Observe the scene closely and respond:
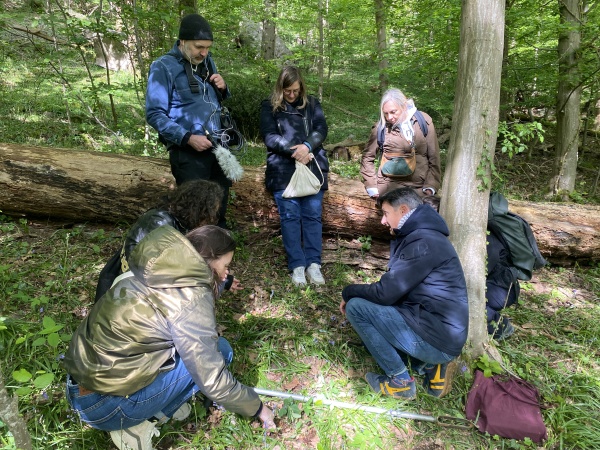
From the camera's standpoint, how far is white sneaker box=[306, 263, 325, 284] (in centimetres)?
377

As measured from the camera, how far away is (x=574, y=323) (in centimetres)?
355

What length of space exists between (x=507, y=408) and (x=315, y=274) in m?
1.88

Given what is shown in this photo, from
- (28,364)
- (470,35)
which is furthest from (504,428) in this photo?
(28,364)

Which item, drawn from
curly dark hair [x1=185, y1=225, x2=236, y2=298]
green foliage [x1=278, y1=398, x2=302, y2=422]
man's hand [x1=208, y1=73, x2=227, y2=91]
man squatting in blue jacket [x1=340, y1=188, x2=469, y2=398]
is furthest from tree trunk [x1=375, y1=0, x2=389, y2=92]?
green foliage [x1=278, y1=398, x2=302, y2=422]

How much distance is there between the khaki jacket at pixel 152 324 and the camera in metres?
1.85

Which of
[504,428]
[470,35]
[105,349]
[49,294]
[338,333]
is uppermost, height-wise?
[470,35]

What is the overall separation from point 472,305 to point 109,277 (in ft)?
8.49

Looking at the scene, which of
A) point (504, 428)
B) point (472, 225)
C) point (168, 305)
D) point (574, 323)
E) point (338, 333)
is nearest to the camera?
point (168, 305)

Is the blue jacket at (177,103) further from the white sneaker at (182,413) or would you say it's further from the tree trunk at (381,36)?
the tree trunk at (381,36)

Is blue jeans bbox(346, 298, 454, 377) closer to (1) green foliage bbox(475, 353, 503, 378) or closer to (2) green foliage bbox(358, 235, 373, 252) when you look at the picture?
(1) green foliage bbox(475, 353, 503, 378)

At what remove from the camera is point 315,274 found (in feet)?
12.4

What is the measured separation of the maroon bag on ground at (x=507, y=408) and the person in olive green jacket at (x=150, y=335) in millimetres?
1618

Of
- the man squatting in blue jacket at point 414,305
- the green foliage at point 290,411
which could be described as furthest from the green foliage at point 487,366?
the green foliage at point 290,411

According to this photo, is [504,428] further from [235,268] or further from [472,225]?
[235,268]
